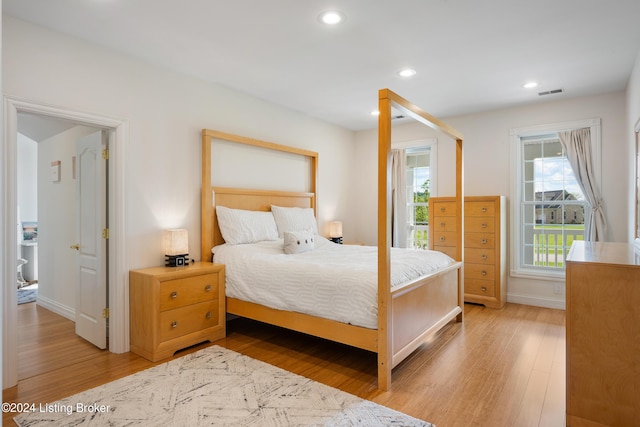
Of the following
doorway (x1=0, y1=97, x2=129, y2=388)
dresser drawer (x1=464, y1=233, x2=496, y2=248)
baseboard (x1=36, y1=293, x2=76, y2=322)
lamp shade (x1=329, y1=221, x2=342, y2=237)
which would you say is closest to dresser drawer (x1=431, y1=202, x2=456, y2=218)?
dresser drawer (x1=464, y1=233, x2=496, y2=248)

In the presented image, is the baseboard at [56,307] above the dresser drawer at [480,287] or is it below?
below

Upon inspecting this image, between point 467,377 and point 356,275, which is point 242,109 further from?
point 467,377

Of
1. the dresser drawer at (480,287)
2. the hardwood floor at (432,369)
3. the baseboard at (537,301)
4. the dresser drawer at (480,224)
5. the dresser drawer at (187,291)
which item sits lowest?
the hardwood floor at (432,369)

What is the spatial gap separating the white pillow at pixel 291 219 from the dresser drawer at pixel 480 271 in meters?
2.03

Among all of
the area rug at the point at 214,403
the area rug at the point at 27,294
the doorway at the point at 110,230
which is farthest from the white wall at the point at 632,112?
the area rug at the point at 27,294

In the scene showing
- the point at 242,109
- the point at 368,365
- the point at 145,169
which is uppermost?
the point at 242,109

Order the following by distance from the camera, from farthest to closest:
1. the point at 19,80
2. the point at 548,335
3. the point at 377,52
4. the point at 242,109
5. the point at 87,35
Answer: the point at 242,109 < the point at 548,335 < the point at 377,52 < the point at 87,35 < the point at 19,80

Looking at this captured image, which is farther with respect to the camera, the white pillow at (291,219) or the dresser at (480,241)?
the dresser at (480,241)

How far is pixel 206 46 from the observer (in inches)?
124

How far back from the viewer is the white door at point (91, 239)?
3.34 m

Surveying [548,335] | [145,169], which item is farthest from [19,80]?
[548,335]

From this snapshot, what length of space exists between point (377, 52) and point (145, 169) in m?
2.30

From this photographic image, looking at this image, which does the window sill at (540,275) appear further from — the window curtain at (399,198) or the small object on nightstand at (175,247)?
the small object on nightstand at (175,247)

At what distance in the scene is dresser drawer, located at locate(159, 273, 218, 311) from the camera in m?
3.12
